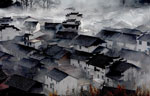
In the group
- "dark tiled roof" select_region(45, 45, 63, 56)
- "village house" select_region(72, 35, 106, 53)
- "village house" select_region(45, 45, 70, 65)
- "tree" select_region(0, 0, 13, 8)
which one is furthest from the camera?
"tree" select_region(0, 0, 13, 8)

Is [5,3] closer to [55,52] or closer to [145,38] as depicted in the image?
[55,52]

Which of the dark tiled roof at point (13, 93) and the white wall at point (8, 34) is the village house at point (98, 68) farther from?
the white wall at point (8, 34)

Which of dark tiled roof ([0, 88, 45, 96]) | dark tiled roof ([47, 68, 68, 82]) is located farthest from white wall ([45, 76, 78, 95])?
dark tiled roof ([0, 88, 45, 96])

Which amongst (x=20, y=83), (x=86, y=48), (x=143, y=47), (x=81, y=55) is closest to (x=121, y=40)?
(x=143, y=47)

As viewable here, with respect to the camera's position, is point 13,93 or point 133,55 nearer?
point 13,93

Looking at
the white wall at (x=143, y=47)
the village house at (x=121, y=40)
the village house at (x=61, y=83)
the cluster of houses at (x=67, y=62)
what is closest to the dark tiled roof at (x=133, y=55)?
the cluster of houses at (x=67, y=62)

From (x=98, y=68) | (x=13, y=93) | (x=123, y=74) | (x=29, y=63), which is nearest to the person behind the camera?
(x=13, y=93)

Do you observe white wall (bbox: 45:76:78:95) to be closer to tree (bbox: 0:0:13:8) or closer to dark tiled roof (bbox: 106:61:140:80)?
dark tiled roof (bbox: 106:61:140:80)
